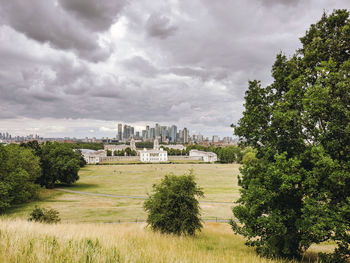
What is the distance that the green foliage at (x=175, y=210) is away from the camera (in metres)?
21.8

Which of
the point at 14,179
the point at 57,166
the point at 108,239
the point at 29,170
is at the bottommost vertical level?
the point at 14,179

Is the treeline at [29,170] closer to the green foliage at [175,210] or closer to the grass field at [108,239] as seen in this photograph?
the grass field at [108,239]

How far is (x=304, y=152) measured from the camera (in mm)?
12297

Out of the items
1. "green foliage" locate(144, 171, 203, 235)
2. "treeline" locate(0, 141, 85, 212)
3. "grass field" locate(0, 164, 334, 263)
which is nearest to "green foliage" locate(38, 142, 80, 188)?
"treeline" locate(0, 141, 85, 212)

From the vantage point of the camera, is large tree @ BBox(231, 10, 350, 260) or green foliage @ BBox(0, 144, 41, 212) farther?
green foliage @ BBox(0, 144, 41, 212)

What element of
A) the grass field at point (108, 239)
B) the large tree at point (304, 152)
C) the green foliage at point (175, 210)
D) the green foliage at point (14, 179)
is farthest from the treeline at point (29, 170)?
the large tree at point (304, 152)

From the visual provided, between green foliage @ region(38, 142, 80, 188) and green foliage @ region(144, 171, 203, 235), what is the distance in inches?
1823

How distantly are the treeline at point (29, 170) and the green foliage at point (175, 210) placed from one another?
26.9 meters

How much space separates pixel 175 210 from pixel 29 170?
41.3 m

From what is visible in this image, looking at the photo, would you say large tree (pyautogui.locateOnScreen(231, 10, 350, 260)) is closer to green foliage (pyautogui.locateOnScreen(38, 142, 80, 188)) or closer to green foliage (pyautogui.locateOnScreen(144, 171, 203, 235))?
green foliage (pyautogui.locateOnScreen(144, 171, 203, 235))

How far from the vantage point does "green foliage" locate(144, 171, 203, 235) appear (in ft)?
71.4

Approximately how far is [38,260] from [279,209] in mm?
11849

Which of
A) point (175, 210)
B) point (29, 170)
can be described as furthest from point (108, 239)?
point (29, 170)

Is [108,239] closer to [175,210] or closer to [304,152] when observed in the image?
[304,152]
